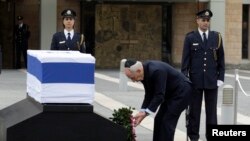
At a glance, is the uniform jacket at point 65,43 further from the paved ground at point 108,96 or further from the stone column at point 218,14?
the stone column at point 218,14

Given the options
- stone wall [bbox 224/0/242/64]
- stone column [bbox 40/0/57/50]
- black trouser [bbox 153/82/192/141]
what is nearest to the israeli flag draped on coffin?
black trouser [bbox 153/82/192/141]

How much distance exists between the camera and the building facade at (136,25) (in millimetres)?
26891

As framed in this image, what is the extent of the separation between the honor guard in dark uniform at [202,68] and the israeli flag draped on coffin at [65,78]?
2971 mm

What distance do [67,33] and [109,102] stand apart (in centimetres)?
500

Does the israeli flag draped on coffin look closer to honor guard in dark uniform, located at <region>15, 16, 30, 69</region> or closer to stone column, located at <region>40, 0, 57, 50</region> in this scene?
honor guard in dark uniform, located at <region>15, 16, 30, 69</region>

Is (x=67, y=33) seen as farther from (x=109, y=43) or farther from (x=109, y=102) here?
(x=109, y=43)

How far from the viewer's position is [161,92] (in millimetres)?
7105

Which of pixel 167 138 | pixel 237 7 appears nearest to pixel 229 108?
pixel 167 138

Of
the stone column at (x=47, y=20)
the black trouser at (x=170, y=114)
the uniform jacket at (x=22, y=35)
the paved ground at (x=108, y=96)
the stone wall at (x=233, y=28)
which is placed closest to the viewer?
the black trouser at (x=170, y=114)

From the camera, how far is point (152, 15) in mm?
27734

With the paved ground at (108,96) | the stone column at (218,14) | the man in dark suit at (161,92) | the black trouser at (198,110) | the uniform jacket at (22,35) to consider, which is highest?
the stone column at (218,14)

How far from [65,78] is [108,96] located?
9.68 m

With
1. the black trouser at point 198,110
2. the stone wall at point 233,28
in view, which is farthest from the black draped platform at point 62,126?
the stone wall at point 233,28

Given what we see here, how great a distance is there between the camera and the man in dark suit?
703 cm
